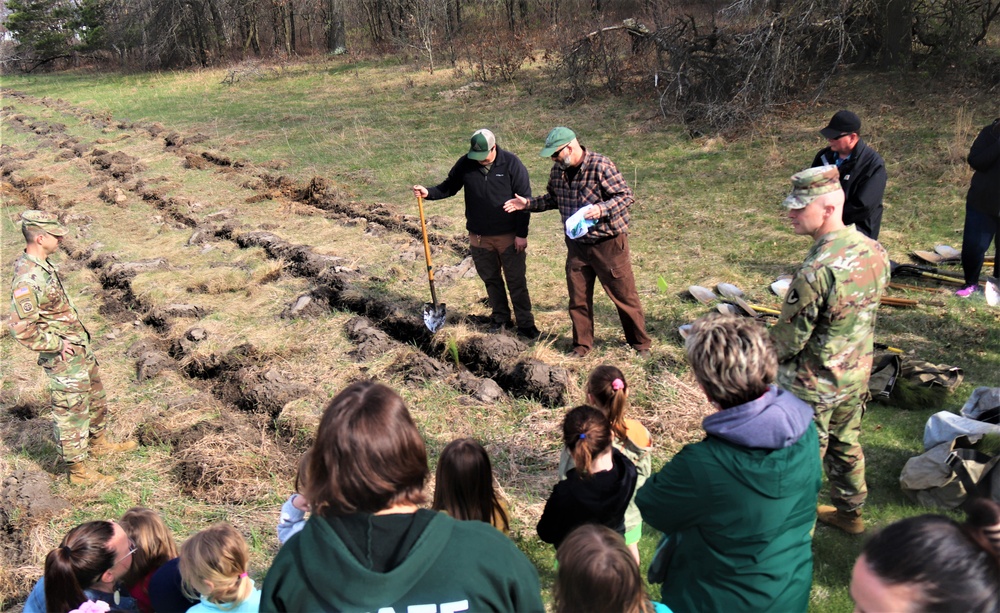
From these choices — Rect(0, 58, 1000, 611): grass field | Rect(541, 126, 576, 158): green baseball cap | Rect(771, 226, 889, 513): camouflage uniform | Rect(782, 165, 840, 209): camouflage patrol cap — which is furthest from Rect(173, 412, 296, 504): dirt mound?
Rect(782, 165, 840, 209): camouflage patrol cap

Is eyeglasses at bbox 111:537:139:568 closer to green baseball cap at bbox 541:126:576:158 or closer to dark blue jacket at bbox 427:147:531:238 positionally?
green baseball cap at bbox 541:126:576:158

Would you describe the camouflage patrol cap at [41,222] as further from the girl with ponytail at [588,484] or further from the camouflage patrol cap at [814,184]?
the camouflage patrol cap at [814,184]

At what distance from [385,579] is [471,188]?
17.4 ft

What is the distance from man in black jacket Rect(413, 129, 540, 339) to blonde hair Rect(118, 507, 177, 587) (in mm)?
4023

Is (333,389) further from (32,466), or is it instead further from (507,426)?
(32,466)

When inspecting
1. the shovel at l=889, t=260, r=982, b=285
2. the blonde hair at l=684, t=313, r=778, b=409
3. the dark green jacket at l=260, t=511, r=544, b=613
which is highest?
the blonde hair at l=684, t=313, r=778, b=409

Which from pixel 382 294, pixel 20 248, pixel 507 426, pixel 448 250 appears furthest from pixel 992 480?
pixel 20 248

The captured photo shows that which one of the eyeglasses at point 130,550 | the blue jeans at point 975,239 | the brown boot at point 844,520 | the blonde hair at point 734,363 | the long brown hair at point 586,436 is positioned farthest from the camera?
the blue jeans at point 975,239

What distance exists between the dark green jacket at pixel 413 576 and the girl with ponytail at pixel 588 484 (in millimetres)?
1301

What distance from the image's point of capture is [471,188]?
6.70 metres

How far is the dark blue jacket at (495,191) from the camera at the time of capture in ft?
21.7

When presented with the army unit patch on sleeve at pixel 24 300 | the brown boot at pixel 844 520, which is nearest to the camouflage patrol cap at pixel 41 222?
the army unit patch on sleeve at pixel 24 300

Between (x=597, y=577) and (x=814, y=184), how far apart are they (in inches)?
89.5

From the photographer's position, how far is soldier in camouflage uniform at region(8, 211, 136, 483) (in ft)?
17.2
